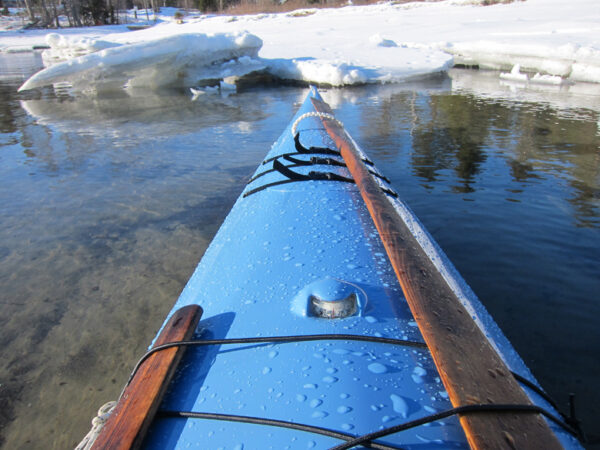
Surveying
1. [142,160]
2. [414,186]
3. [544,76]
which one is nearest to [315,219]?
[414,186]

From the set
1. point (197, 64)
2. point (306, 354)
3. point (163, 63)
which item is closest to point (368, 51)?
point (197, 64)

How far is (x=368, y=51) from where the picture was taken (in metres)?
13.7

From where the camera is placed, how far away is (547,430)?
0.77 m

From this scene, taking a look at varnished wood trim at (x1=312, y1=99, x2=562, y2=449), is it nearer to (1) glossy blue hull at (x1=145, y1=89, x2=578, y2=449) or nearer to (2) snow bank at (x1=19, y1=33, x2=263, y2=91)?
(1) glossy blue hull at (x1=145, y1=89, x2=578, y2=449)

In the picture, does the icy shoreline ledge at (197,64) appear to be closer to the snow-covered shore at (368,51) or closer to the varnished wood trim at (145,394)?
the snow-covered shore at (368,51)

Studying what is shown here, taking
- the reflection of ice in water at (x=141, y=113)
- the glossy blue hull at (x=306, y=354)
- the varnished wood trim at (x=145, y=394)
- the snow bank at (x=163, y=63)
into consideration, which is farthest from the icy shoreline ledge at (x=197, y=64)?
the varnished wood trim at (x=145, y=394)

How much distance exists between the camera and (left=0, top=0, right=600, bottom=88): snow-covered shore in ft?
32.2

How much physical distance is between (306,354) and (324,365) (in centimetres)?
7

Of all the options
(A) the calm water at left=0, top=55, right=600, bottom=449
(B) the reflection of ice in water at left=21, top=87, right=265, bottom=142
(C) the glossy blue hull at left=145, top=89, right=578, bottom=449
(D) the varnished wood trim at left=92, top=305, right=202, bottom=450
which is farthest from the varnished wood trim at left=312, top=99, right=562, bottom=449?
(B) the reflection of ice in water at left=21, top=87, right=265, bottom=142

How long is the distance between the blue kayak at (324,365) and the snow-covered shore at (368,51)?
936 cm

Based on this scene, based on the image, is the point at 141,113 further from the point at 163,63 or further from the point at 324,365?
the point at 324,365

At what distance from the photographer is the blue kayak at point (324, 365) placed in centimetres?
88

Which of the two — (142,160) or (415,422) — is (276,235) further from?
(142,160)

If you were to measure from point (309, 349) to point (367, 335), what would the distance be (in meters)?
0.18
